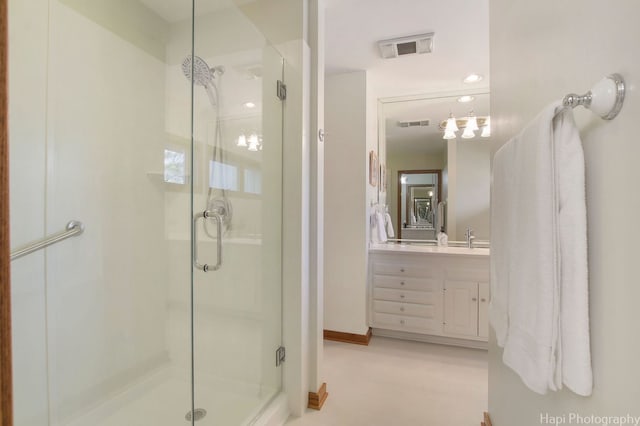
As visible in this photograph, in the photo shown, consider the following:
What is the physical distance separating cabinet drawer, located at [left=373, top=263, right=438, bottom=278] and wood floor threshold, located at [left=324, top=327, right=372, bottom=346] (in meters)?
0.61

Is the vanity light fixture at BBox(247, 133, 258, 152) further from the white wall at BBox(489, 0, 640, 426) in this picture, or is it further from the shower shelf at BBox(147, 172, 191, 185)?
the white wall at BBox(489, 0, 640, 426)

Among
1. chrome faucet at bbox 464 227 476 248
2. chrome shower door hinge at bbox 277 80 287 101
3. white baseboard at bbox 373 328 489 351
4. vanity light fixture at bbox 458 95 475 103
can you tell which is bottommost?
white baseboard at bbox 373 328 489 351

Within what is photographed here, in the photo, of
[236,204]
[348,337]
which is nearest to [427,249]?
[348,337]

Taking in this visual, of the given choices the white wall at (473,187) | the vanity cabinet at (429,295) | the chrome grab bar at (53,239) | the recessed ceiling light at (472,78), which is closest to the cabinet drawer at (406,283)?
the vanity cabinet at (429,295)

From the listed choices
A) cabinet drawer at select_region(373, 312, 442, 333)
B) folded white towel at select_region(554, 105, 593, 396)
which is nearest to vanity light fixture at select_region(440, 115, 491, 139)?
cabinet drawer at select_region(373, 312, 442, 333)

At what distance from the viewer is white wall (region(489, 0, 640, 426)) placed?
49 cm

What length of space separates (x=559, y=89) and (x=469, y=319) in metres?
2.23

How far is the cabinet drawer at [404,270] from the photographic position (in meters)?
2.55

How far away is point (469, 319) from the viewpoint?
2.44 metres

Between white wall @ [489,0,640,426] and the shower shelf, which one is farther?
the shower shelf

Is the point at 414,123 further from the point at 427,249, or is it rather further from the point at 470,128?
the point at 427,249

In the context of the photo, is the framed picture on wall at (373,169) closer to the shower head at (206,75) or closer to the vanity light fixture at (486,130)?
the vanity light fixture at (486,130)

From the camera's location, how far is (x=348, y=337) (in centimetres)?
261

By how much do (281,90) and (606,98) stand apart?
59.4 inches
